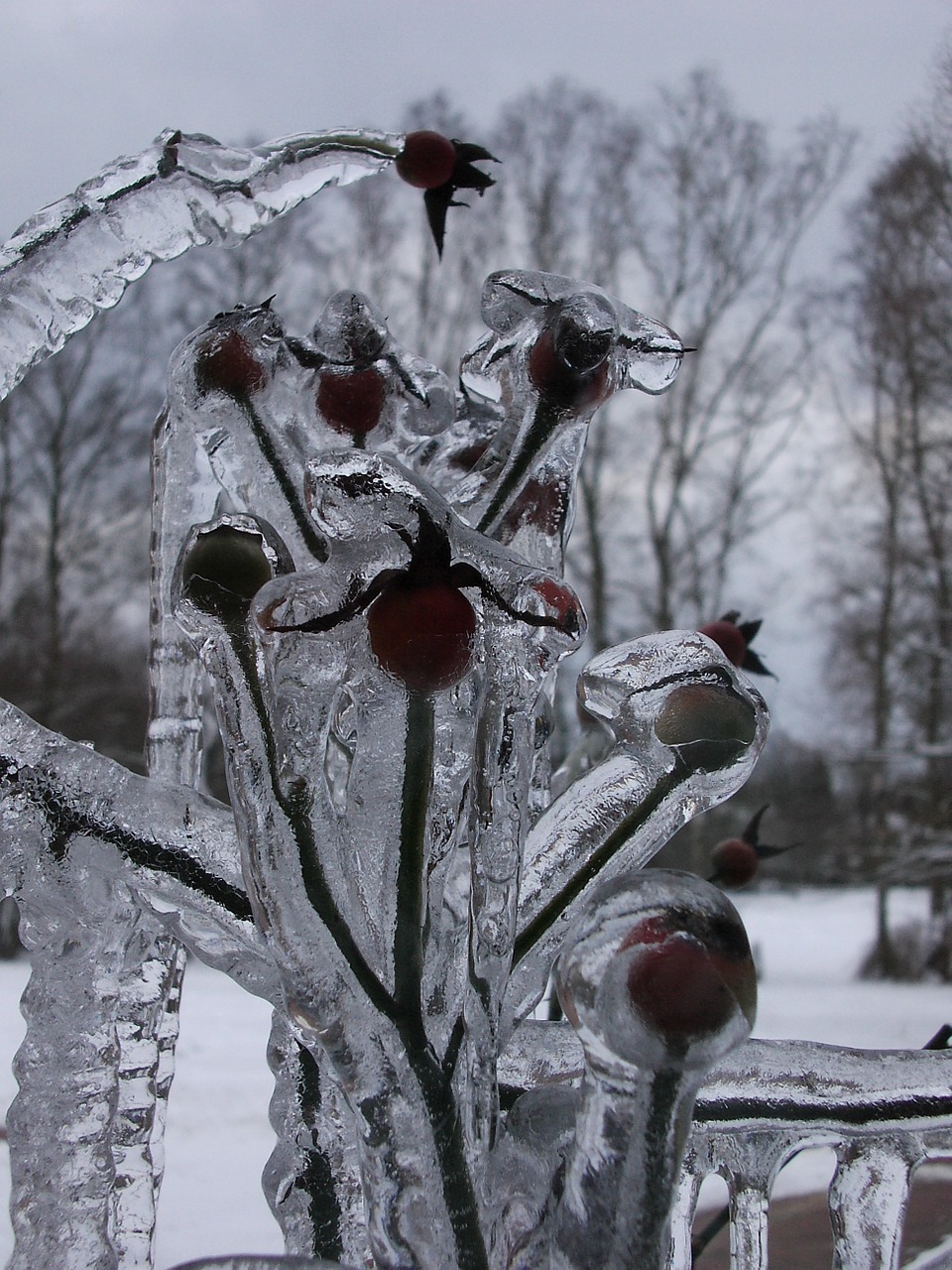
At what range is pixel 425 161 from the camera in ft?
1.72

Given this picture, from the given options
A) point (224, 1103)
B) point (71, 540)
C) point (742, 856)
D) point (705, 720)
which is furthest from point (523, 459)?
point (71, 540)

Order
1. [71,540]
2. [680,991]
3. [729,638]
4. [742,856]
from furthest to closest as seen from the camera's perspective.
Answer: [71,540]
[742,856]
[729,638]
[680,991]

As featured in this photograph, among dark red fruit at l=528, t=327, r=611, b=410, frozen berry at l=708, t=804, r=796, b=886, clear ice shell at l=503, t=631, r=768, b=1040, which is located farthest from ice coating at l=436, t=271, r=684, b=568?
frozen berry at l=708, t=804, r=796, b=886

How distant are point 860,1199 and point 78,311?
455mm

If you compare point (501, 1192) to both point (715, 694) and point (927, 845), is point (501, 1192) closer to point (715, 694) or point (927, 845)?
point (715, 694)

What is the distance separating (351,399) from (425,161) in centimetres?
13

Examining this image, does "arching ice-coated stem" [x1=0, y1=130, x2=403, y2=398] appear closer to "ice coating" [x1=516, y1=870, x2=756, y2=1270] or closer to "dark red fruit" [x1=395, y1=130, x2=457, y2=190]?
"dark red fruit" [x1=395, y1=130, x2=457, y2=190]

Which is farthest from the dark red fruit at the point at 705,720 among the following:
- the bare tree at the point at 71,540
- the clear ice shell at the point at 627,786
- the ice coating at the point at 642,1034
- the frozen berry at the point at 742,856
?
the bare tree at the point at 71,540

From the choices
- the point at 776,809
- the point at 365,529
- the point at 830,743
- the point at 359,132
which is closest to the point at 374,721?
the point at 365,529

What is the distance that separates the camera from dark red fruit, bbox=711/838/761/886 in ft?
2.36

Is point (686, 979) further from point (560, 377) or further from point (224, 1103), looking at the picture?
point (224, 1103)

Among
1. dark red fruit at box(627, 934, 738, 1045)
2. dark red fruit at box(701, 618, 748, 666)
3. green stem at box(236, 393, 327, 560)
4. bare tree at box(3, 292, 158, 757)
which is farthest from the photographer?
bare tree at box(3, 292, 158, 757)

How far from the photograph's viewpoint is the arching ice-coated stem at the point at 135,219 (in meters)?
0.42

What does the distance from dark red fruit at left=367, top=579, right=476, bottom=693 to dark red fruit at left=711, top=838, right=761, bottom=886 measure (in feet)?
1.56
